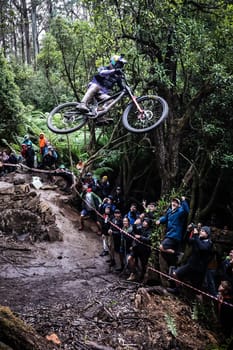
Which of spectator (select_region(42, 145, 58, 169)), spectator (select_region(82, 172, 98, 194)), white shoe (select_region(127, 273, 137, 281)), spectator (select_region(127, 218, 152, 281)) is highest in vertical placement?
spectator (select_region(42, 145, 58, 169))

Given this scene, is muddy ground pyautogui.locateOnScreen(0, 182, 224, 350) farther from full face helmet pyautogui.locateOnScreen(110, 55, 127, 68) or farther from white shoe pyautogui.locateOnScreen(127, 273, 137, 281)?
full face helmet pyautogui.locateOnScreen(110, 55, 127, 68)

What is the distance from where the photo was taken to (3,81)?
15336 millimetres

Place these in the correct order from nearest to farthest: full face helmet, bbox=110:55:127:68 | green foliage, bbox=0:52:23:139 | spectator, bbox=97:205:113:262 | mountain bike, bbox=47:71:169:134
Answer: full face helmet, bbox=110:55:127:68, mountain bike, bbox=47:71:169:134, spectator, bbox=97:205:113:262, green foliage, bbox=0:52:23:139

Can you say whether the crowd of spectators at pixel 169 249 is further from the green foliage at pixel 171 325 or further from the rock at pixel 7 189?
the rock at pixel 7 189

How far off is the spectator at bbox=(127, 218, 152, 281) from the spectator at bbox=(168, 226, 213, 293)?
4.05 ft

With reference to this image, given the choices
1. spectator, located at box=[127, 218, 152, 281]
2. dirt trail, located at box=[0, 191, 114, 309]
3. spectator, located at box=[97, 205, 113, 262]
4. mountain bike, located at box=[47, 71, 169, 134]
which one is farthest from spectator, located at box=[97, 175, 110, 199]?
mountain bike, located at box=[47, 71, 169, 134]

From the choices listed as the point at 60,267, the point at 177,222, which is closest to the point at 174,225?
the point at 177,222

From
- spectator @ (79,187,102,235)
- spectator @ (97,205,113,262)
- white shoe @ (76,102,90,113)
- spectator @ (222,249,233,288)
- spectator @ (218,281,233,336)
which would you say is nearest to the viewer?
spectator @ (218,281,233,336)

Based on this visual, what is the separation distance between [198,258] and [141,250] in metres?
1.88

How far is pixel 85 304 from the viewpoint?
7.15 m

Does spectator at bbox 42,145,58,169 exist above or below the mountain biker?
below

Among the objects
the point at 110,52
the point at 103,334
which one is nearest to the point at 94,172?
the point at 110,52

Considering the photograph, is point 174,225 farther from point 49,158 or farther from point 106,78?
point 49,158

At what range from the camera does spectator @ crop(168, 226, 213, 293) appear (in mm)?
6609
